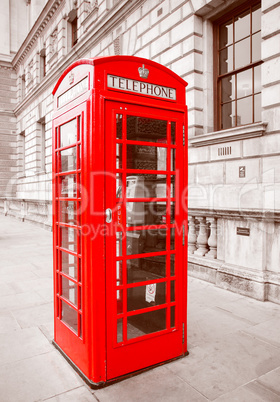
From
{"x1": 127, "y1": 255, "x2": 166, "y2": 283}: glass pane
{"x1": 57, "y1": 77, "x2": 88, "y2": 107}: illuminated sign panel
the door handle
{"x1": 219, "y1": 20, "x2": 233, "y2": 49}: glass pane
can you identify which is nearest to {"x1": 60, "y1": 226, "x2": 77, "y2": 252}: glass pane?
the door handle

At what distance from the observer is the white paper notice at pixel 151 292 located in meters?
2.99

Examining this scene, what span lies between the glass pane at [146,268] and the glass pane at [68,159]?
102 cm

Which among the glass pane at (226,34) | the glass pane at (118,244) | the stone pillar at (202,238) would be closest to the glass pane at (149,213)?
the glass pane at (118,244)

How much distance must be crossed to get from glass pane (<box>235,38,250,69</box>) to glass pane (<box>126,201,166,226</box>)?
5041mm

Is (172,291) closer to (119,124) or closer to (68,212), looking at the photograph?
(68,212)

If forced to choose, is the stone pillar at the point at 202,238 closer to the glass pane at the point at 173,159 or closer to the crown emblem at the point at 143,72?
the glass pane at the point at 173,159

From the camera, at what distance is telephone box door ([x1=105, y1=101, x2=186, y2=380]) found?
2650 mm

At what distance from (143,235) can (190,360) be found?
4.24 ft

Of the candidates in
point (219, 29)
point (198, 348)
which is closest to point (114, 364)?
point (198, 348)

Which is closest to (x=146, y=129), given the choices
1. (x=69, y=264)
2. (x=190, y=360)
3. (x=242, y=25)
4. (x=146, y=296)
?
(x=69, y=264)

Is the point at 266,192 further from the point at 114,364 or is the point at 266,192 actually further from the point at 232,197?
the point at 114,364

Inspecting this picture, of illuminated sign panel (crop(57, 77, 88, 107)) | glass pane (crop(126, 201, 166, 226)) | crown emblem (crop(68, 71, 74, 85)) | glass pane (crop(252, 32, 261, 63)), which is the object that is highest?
glass pane (crop(252, 32, 261, 63))

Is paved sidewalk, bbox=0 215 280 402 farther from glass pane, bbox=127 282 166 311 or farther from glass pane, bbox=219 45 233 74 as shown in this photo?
glass pane, bbox=219 45 233 74

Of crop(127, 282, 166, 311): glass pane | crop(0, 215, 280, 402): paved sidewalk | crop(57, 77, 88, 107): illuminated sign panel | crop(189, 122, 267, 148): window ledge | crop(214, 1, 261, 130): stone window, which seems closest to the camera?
crop(0, 215, 280, 402): paved sidewalk
